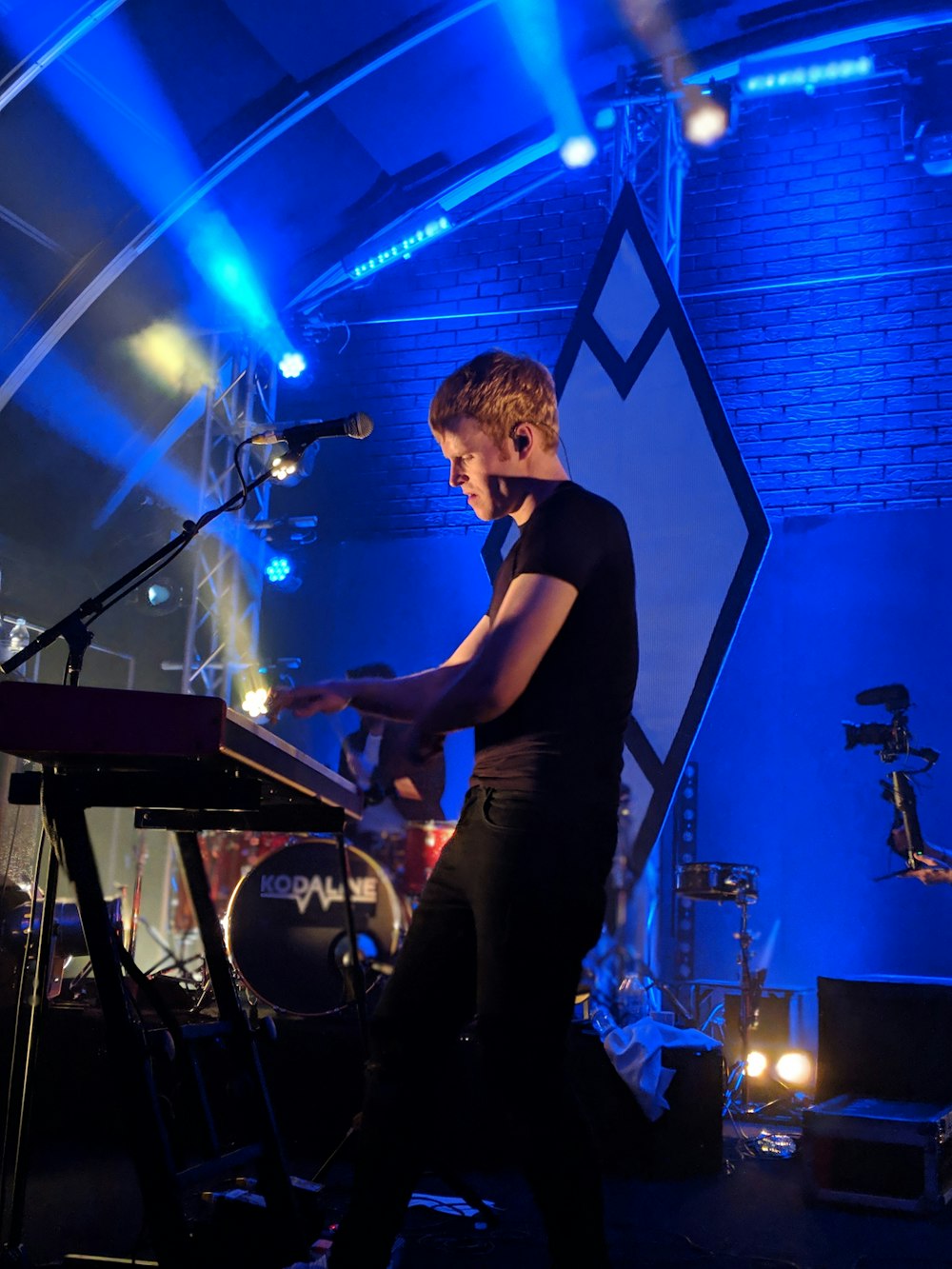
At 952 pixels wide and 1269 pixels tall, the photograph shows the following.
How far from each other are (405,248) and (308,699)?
20.8ft

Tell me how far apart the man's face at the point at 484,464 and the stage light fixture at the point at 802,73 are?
5.95 metres

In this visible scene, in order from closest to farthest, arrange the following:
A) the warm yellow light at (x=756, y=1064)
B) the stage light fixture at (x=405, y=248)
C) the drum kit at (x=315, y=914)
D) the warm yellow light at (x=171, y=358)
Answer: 1. the drum kit at (x=315, y=914)
2. the warm yellow light at (x=756, y=1064)
3. the warm yellow light at (x=171, y=358)
4. the stage light fixture at (x=405, y=248)

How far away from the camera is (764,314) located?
7074 mm

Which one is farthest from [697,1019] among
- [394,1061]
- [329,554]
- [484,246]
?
[484,246]

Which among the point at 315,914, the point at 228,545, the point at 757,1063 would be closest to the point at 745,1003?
the point at 757,1063

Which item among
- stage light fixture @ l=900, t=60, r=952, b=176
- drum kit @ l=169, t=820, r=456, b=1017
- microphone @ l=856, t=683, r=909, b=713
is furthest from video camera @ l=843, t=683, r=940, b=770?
stage light fixture @ l=900, t=60, r=952, b=176

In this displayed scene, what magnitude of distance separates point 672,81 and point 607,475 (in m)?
2.74

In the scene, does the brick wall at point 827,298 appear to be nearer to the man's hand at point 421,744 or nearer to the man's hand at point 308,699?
the man's hand at point 308,699

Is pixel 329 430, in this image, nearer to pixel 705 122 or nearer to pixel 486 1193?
pixel 486 1193

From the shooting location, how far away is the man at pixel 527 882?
151cm

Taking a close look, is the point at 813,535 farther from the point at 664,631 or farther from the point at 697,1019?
the point at 697,1019

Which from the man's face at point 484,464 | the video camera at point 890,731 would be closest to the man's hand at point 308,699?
the man's face at point 484,464

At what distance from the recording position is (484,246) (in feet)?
25.9

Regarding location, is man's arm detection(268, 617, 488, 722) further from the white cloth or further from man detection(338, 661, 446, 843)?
man detection(338, 661, 446, 843)
